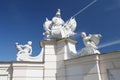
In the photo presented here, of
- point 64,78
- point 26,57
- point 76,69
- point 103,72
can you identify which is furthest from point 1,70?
point 103,72

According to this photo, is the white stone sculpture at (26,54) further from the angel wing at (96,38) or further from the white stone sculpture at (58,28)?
the angel wing at (96,38)

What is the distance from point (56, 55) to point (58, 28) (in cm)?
194

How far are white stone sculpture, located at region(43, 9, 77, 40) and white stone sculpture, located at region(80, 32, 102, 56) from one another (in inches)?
76.2

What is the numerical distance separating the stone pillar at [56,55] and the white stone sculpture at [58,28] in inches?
23.1

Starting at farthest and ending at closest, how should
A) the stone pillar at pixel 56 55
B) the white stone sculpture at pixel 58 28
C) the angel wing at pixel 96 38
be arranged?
1. the white stone sculpture at pixel 58 28
2. the stone pillar at pixel 56 55
3. the angel wing at pixel 96 38

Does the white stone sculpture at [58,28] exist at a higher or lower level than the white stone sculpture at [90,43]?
higher

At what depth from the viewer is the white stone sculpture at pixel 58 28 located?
33.8 ft

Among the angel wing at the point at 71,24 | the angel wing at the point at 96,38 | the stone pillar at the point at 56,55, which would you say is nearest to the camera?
the angel wing at the point at 96,38

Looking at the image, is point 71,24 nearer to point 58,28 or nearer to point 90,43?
point 58,28

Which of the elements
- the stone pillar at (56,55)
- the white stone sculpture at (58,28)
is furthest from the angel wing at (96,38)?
the white stone sculpture at (58,28)

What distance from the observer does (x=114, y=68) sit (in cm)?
715

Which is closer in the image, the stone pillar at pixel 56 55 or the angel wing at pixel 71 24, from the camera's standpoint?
the stone pillar at pixel 56 55

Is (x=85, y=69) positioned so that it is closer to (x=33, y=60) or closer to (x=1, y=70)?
(x=33, y=60)

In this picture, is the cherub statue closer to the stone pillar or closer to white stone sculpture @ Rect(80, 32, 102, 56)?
the stone pillar
